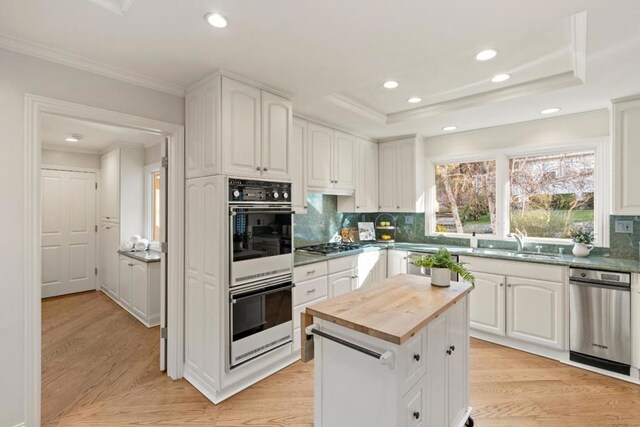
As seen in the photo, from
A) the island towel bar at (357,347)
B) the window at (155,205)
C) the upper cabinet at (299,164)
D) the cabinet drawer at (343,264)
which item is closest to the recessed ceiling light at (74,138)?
the window at (155,205)

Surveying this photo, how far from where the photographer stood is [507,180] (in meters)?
3.88

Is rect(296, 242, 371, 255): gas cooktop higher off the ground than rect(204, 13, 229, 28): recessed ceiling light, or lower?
lower

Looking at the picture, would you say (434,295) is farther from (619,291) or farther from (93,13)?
(93,13)

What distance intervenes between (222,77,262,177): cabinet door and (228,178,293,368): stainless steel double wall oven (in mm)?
116

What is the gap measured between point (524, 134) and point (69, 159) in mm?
6700

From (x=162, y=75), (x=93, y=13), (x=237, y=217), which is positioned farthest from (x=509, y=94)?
(x=93, y=13)

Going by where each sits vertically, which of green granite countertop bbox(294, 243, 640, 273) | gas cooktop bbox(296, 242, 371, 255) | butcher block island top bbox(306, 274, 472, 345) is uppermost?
gas cooktop bbox(296, 242, 371, 255)

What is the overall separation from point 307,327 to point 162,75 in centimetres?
210

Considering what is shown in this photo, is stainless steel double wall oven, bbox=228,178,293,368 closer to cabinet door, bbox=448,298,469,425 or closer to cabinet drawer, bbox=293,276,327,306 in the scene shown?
cabinet drawer, bbox=293,276,327,306

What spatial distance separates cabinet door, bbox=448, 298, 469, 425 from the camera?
1798 mm

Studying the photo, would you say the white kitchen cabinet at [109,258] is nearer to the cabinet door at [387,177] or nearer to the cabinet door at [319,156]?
the cabinet door at [319,156]

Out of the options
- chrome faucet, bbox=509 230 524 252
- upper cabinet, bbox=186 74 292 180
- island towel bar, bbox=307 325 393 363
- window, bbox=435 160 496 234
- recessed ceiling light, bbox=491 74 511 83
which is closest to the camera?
island towel bar, bbox=307 325 393 363

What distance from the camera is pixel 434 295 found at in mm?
1832

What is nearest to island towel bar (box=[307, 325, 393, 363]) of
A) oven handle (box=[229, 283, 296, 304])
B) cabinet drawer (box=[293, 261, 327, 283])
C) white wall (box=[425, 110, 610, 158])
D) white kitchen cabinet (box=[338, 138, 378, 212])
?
oven handle (box=[229, 283, 296, 304])
